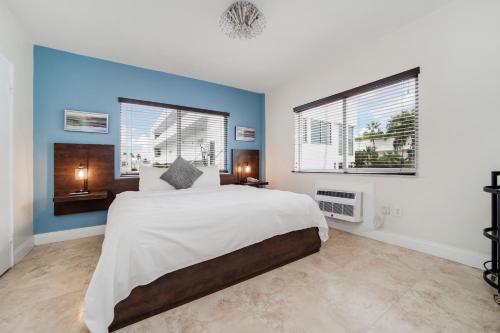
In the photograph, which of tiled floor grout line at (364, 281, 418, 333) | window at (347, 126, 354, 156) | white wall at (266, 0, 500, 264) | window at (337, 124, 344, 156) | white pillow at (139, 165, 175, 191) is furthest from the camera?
window at (337, 124, 344, 156)

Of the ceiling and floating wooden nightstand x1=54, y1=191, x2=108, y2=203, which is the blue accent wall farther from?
floating wooden nightstand x1=54, y1=191, x2=108, y2=203

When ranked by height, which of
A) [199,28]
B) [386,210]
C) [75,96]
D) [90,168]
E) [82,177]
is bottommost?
[386,210]

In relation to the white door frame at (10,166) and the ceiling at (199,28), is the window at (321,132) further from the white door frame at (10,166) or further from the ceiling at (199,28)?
the white door frame at (10,166)

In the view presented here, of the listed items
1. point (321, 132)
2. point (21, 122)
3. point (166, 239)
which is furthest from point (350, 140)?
point (21, 122)

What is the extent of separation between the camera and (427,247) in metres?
2.41

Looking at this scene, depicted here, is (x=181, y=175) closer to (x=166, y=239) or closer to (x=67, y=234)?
(x=67, y=234)

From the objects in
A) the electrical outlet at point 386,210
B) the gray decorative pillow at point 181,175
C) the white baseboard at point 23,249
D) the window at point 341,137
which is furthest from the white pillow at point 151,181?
the electrical outlet at point 386,210

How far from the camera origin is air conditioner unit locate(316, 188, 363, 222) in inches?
118

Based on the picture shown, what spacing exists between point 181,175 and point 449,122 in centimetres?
344

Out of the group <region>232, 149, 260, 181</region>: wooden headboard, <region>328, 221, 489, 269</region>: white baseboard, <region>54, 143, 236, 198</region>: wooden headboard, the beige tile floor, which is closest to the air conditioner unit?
<region>328, 221, 489, 269</region>: white baseboard

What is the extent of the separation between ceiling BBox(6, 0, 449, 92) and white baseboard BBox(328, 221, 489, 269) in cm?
261

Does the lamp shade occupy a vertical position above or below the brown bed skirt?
above

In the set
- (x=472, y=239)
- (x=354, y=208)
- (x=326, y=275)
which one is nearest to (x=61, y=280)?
(x=326, y=275)

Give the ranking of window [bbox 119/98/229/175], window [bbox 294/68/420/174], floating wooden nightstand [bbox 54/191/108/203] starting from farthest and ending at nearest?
window [bbox 119/98/229/175] < floating wooden nightstand [bbox 54/191/108/203] < window [bbox 294/68/420/174]
